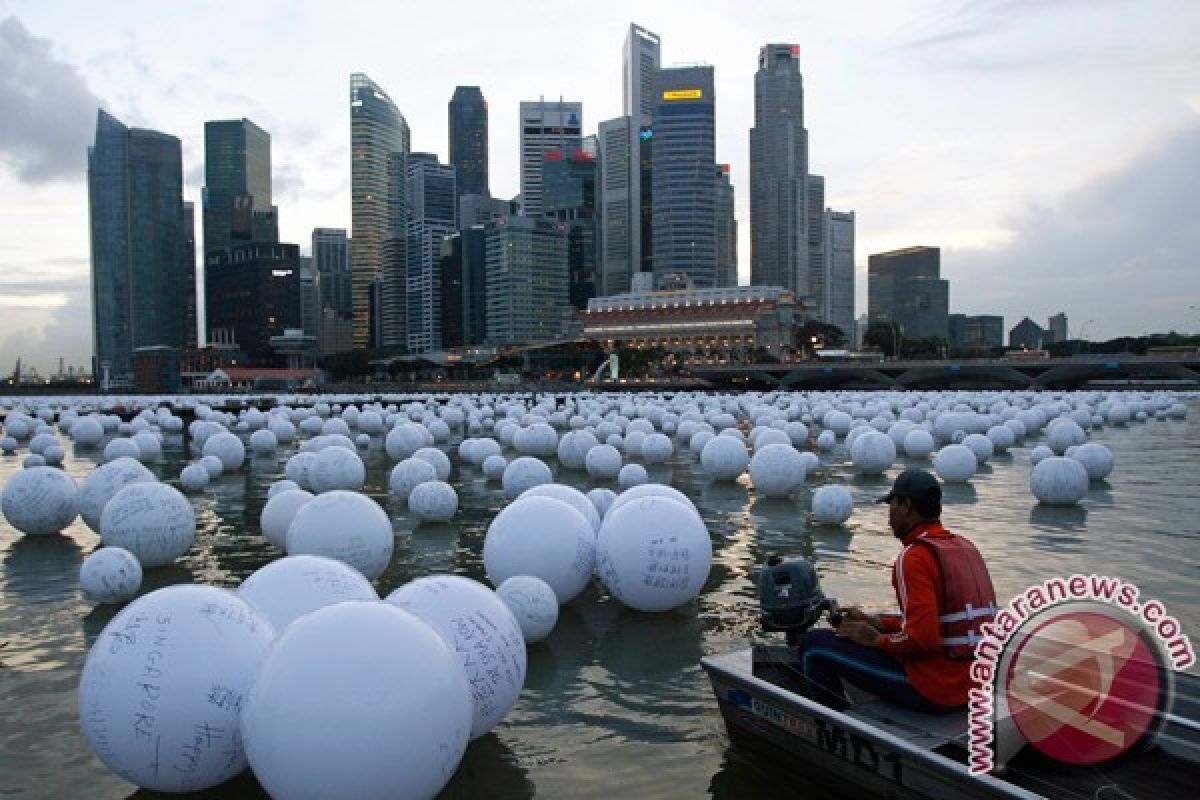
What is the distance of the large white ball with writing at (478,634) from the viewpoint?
649 centimetres

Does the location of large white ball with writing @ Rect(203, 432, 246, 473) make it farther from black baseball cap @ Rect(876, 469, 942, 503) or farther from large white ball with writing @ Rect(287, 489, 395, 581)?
black baseball cap @ Rect(876, 469, 942, 503)

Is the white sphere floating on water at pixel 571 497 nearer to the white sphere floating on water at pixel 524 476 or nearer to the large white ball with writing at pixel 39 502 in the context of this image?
the white sphere floating on water at pixel 524 476

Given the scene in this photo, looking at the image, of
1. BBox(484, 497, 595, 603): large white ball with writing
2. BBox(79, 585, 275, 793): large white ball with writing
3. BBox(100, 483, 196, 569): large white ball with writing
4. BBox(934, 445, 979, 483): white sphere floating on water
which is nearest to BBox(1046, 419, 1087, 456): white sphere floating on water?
BBox(934, 445, 979, 483): white sphere floating on water

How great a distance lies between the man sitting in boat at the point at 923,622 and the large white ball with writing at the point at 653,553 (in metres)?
4.00

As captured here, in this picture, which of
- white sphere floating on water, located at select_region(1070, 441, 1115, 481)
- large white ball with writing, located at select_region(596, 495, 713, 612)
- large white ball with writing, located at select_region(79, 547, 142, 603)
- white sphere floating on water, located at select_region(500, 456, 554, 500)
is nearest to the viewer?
large white ball with writing, located at select_region(596, 495, 713, 612)

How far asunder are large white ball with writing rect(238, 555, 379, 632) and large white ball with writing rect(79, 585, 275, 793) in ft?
3.20

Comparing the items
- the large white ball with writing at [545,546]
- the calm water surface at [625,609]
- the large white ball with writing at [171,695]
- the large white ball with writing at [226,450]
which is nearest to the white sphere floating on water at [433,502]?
the calm water surface at [625,609]

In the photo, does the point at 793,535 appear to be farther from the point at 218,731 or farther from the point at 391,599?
the point at 218,731

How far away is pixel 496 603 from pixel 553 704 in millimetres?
1753

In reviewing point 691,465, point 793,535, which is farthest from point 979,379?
point 793,535

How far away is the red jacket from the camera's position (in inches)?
219

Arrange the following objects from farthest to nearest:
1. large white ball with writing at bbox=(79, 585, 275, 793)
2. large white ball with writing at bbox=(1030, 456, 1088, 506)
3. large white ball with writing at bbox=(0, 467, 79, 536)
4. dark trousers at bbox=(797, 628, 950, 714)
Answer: large white ball with writing at bbox=(1030, 456, 1088, 506) → large white ball with writing at bbox=(0, 467, 79, 536) → dark trousers at bbox=(797, 628, 950, 714) → large white ball with writing at bbox=(79, 585, 275, 793)

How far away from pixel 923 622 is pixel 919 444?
23158 millimetres

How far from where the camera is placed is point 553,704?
8.16m
